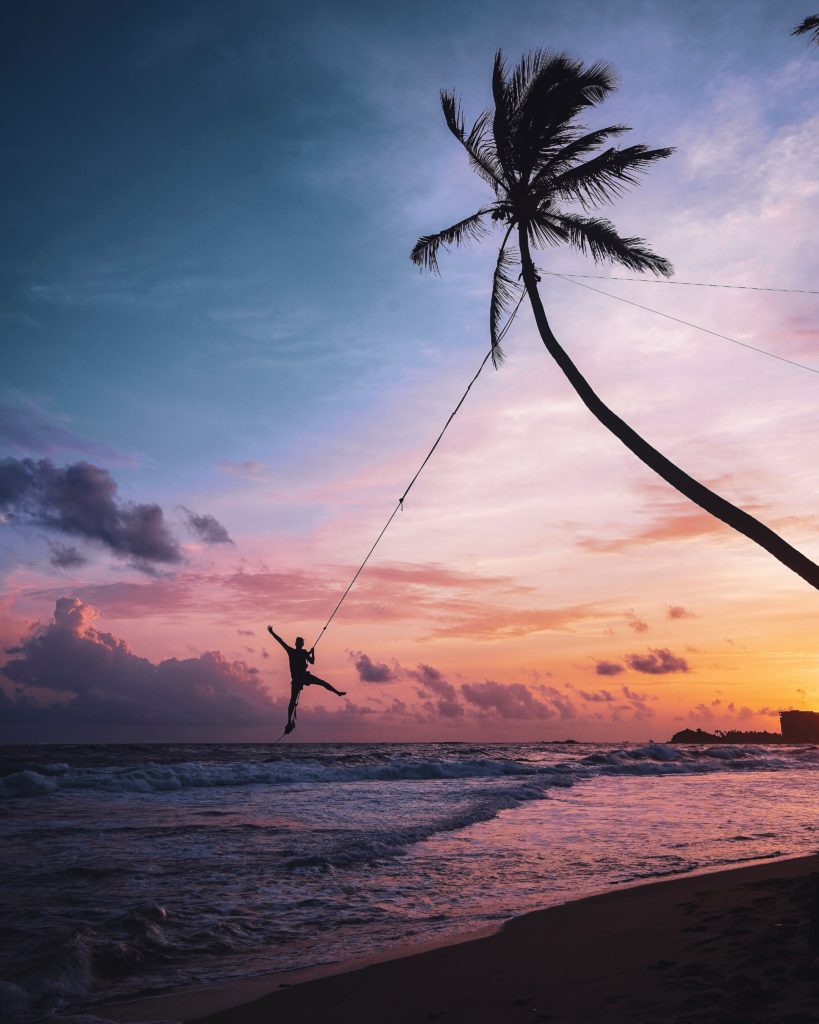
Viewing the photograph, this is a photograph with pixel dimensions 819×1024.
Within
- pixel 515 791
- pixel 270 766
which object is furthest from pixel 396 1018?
pixel 270 766

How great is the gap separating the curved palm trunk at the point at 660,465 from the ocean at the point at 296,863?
5.34m

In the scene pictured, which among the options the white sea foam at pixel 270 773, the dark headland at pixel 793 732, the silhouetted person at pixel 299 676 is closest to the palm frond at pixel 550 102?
the silhouetted person at pixel 299 676

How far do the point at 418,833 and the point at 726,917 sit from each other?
364 inches

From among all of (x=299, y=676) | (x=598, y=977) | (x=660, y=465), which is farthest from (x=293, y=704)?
(x=598, y=977)

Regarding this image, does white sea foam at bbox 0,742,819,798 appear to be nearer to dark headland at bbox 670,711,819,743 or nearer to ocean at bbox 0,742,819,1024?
ocean at bbox 0,742,819,1024

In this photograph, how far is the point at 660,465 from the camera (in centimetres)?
941

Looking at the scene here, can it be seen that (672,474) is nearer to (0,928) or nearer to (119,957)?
(119,957)

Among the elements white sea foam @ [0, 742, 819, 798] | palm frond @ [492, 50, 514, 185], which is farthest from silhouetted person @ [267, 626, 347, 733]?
white sea foam @ [0, 742, 819, 798]

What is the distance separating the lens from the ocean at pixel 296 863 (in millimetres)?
7355

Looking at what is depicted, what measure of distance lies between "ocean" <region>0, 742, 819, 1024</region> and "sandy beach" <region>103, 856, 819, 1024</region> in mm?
766

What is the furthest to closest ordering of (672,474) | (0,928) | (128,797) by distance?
1. (128,797)
2. (672,474)
3. (0,928)

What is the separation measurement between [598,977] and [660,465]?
6019mm

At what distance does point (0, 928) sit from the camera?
26.9 ft

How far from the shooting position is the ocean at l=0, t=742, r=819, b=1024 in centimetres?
736
